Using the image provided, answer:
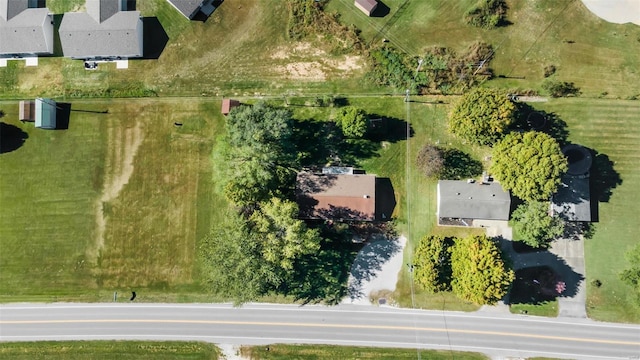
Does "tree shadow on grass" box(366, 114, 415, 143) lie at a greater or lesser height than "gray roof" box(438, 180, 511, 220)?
greater

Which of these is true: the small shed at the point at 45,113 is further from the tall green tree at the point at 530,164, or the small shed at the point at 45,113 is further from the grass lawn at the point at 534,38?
the tall green tree at the point at 530,164

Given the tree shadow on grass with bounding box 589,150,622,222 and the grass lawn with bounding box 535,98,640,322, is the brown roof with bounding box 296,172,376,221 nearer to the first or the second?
the grass lawn with bounding box 535,98,640,322

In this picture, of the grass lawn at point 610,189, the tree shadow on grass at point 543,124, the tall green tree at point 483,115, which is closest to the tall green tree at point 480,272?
the tall green tree at point 483,115

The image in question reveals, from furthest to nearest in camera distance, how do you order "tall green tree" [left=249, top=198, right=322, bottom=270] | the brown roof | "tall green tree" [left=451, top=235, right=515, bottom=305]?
the brown roof, "tall green tree" [left=249, top=198, right=322, bottom=270], "tall green tree" [left=451, top=235, right=515, bottom=305]

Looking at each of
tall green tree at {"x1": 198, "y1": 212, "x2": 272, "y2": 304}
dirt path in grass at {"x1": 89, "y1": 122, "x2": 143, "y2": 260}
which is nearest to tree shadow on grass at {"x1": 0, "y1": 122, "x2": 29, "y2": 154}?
dirt path in grass at {"x1": 89, "y1": 122, "x2": 143, "y2": 260}

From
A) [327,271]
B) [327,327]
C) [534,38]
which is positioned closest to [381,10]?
[534,38]

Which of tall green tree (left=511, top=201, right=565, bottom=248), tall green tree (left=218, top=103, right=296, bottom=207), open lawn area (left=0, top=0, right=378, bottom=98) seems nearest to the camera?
tall green tree (left=511, top=201, right=565, bottom=248)

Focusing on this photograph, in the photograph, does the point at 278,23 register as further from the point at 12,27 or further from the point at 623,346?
the point at 623,346
